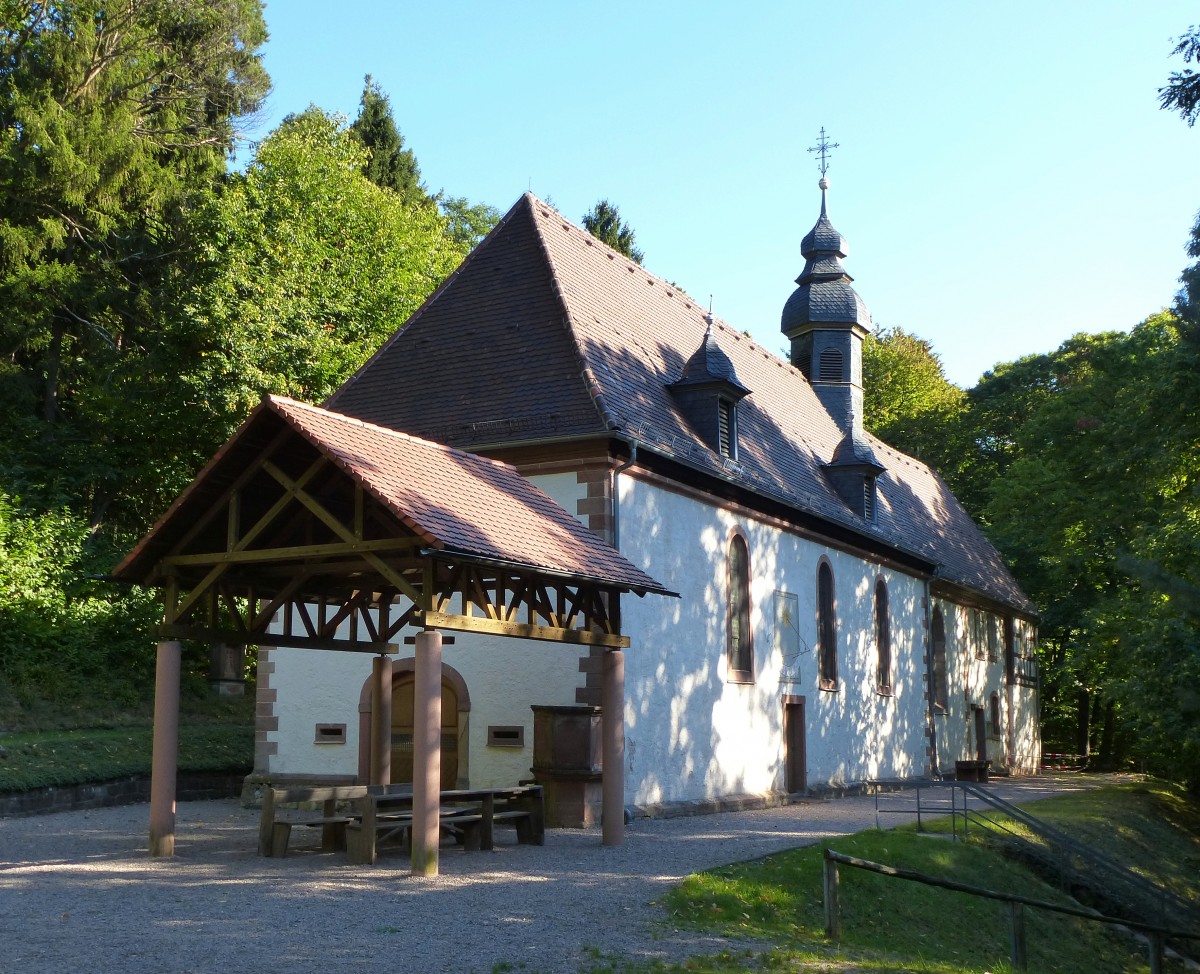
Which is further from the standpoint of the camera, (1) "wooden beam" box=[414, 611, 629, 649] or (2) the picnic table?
(2) the picnic table

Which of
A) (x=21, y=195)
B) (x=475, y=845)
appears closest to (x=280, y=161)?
(x=21, y=195)

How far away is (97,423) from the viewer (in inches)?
1203

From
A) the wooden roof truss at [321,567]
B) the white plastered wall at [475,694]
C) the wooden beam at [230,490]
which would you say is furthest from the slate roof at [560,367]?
the wooden beam at [230,490]

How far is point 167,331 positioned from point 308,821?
19.4 m

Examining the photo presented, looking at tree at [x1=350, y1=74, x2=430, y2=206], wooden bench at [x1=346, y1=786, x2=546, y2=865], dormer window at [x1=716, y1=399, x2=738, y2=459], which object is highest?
tree at [x1=350, y1=74, x2=430, y2=206]

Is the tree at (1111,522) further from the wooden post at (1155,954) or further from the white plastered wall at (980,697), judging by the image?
the wooden post at (1155,954)

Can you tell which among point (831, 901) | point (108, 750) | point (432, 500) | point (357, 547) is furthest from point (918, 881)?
point (108, 750)

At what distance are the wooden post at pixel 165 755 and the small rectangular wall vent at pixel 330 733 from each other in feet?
20.7

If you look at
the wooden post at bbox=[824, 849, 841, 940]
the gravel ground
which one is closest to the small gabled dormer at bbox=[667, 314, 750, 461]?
the gravel ground

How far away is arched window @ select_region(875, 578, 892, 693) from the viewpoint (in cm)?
2747

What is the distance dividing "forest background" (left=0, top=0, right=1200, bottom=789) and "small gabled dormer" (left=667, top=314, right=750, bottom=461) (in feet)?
24.9

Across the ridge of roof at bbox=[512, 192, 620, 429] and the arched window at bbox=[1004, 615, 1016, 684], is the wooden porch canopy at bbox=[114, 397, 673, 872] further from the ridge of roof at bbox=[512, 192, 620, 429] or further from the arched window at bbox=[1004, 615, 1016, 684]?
the arched window at bbox=[1004, 615, 1016, 684]

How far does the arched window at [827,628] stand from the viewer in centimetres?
2428

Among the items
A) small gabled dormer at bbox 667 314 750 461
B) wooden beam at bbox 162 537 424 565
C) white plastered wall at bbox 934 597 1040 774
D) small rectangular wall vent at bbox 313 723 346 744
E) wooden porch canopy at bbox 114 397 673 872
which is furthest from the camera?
white plastered wall at bbox 934 597 1040 774
